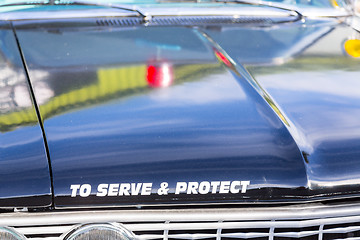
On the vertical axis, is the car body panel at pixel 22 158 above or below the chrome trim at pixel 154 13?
below

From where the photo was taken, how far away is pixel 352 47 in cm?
268

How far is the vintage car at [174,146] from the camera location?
1.74m

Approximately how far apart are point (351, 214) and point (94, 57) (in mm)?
1137

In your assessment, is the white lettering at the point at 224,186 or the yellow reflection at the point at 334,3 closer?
the white lettering at the point at 224,186

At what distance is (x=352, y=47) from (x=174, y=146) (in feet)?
4.04

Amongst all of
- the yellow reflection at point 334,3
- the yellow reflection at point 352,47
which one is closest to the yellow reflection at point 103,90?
the yellow reflection at point 352,47

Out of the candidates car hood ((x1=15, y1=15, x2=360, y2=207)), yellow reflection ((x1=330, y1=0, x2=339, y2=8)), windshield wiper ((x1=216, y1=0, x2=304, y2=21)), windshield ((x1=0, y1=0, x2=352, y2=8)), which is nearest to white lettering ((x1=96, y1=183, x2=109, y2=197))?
car hood ((x1=15, y1=15, x2=360, y2=207))

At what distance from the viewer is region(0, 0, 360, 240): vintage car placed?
1.74 m

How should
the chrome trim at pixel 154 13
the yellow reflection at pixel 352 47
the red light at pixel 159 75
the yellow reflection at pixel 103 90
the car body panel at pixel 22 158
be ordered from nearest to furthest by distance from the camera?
the car body panel at pixel 22 158, the yellow reflection at pixel 103 90, the red light at pixel 159 75, the yellow reflection at pixel 352 47, the chrome trim at pixel 154 13

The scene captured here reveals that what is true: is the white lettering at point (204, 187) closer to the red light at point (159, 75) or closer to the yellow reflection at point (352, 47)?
the red light at point (159, 75)

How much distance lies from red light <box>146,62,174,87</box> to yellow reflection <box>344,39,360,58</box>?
81 cm

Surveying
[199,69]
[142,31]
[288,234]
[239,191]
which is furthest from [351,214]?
[142,31]

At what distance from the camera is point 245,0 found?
3119mm

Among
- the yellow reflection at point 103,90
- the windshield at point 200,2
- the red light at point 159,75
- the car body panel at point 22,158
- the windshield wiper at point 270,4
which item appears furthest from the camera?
the windshield wiper at point 270,4
